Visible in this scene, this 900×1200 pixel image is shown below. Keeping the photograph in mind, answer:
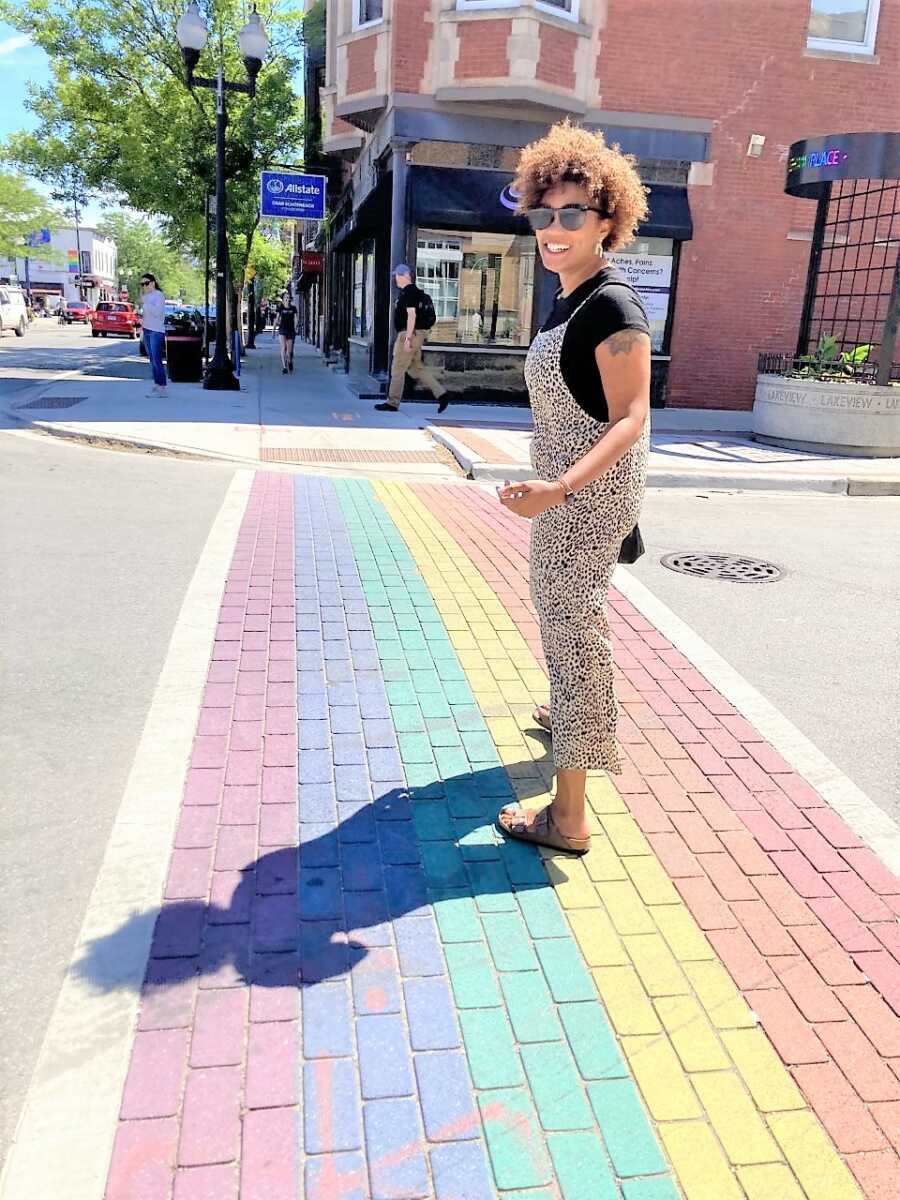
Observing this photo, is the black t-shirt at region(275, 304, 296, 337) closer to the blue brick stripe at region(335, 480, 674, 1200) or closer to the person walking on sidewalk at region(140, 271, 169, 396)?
the person walking on sidewalk at region(140, 271, 169, 396)

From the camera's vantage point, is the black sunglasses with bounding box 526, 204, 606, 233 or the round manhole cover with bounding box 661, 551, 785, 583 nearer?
the black sunglasses with bounding box 526, 204, 606, 233

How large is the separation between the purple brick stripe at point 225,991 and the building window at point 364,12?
15871 mm

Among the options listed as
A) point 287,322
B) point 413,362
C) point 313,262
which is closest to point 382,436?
point 413,362

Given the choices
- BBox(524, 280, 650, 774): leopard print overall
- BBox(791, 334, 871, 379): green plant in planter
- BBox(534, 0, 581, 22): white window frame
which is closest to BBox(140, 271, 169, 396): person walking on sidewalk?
BBox(534, 0, 581, 22): white window frame

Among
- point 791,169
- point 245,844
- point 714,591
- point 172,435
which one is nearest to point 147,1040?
point 245,844

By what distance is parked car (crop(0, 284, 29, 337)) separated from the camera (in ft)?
122

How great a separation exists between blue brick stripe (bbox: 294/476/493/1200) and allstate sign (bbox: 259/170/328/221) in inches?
634

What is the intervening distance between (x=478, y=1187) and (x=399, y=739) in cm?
201

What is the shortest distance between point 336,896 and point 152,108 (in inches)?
1103

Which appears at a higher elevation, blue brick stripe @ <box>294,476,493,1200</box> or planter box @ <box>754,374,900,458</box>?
planter box @ <box>754,374,900,458</box>

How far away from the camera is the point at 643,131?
15.4 m

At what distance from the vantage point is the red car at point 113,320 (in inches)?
1784

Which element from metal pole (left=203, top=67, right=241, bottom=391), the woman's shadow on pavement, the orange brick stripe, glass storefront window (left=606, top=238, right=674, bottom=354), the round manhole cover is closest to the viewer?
the orange brick stripe

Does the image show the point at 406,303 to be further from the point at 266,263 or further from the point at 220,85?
the point at 266,263
